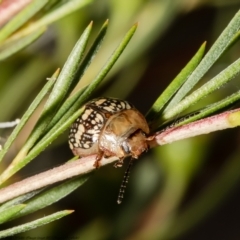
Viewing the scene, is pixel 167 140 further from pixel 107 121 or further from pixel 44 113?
pixel 107 121

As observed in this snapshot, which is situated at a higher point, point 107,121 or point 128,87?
point 128,87

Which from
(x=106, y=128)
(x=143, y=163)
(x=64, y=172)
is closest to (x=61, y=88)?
(x=64, y=172)

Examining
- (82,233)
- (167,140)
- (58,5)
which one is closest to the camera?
(167,140)

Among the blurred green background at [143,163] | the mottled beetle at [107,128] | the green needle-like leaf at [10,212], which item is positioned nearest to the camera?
the green needle-like leaf at [10,212]

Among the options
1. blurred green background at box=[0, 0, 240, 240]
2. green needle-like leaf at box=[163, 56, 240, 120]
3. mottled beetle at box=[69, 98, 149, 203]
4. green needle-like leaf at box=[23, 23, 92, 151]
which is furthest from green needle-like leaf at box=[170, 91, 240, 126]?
blurred green background at box=[0, 0, 240, 240]

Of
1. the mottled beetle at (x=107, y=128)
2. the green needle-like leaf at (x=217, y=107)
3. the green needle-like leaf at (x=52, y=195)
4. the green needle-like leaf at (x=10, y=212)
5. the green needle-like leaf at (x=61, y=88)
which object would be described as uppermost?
the mottled beetle at (x=107, y=128)

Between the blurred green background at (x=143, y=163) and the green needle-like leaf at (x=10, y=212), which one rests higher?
the blurred green background at (x=143, y=163)

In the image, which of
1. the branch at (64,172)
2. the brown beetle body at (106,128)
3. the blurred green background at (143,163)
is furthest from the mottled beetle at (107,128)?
the branch at (64,172)

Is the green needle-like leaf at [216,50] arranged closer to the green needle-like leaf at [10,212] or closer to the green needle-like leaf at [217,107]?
the green needle-like leaf at [217,107]

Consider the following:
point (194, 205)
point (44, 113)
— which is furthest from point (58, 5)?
point (194, 205)
